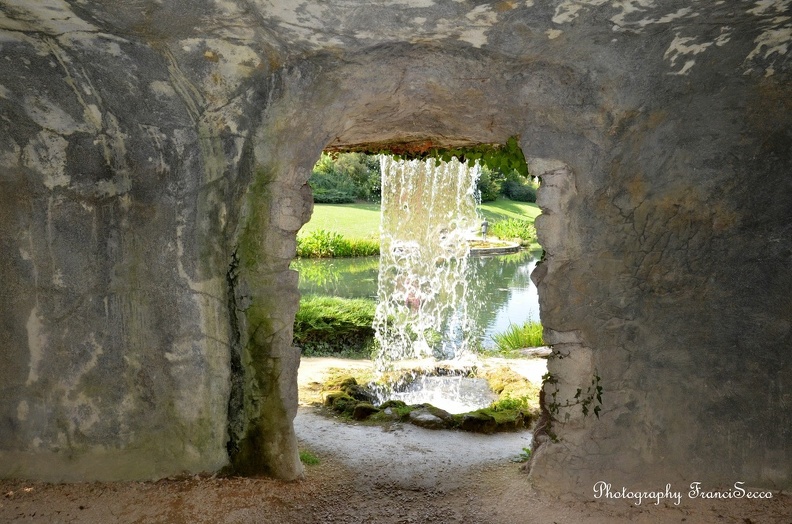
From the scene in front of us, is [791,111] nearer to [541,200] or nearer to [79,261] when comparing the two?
[541,200]

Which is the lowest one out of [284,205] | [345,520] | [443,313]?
[443,313]

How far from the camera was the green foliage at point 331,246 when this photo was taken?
1841cm

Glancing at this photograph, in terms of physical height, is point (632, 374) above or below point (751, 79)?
below

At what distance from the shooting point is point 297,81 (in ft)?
11.7

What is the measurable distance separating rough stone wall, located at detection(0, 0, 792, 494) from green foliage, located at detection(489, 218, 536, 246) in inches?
764

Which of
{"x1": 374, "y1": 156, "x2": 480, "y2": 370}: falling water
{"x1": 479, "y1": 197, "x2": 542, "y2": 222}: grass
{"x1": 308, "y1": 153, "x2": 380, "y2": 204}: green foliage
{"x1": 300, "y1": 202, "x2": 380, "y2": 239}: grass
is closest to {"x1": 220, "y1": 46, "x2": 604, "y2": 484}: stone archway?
{"x1": 374, "y1": 156, "x2": 480, "y2": 370}: falling water

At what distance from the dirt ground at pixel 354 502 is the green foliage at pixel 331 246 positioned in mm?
14255

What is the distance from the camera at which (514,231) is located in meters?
23.5

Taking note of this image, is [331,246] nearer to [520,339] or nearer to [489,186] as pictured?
[520,339]

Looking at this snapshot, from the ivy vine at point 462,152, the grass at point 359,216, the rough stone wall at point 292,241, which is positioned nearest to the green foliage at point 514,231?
the grass at point 359,216

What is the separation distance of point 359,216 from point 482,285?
29.5ft

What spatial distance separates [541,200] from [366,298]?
32.1ft

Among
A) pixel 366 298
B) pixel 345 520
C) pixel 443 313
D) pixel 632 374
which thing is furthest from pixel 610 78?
pixel 366 298

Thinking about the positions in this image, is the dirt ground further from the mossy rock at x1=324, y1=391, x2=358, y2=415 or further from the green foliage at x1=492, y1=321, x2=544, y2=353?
the green foliage at x1=492, y1=321, x2=544, y2=353
